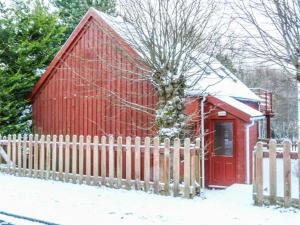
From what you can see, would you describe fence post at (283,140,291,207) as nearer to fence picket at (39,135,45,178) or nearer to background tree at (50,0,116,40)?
fence picket at (39,135,45,178)

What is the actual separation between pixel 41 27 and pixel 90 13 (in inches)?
162

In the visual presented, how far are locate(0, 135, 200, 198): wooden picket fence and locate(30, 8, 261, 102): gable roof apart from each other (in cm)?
281

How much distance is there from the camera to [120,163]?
10.9 meters

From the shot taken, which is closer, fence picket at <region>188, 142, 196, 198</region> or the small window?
fence picket at <region>188, 142, 196, 198</region>

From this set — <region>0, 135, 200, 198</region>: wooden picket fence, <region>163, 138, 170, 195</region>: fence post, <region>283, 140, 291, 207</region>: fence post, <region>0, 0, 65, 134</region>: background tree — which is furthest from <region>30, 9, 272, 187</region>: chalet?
<region>283, 140, 291, 207</region>: fence post

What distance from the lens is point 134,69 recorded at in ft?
45.6

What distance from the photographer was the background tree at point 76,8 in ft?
108

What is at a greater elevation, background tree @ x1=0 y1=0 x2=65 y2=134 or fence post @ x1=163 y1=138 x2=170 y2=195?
background tree @ x1=0 y1=0 x2=65 y2=134

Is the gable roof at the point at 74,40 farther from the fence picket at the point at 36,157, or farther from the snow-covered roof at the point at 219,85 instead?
the fence picket at the point at 36,157

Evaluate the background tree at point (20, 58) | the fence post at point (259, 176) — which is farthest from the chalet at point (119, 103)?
the fence post at point (259, 176)

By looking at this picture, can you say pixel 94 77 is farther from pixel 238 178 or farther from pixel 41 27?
pixel 238 178

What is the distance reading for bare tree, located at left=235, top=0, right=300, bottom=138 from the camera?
8930 millimetres

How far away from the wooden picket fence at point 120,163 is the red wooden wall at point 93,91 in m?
2.46

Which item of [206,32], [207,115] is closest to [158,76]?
[206,32]
